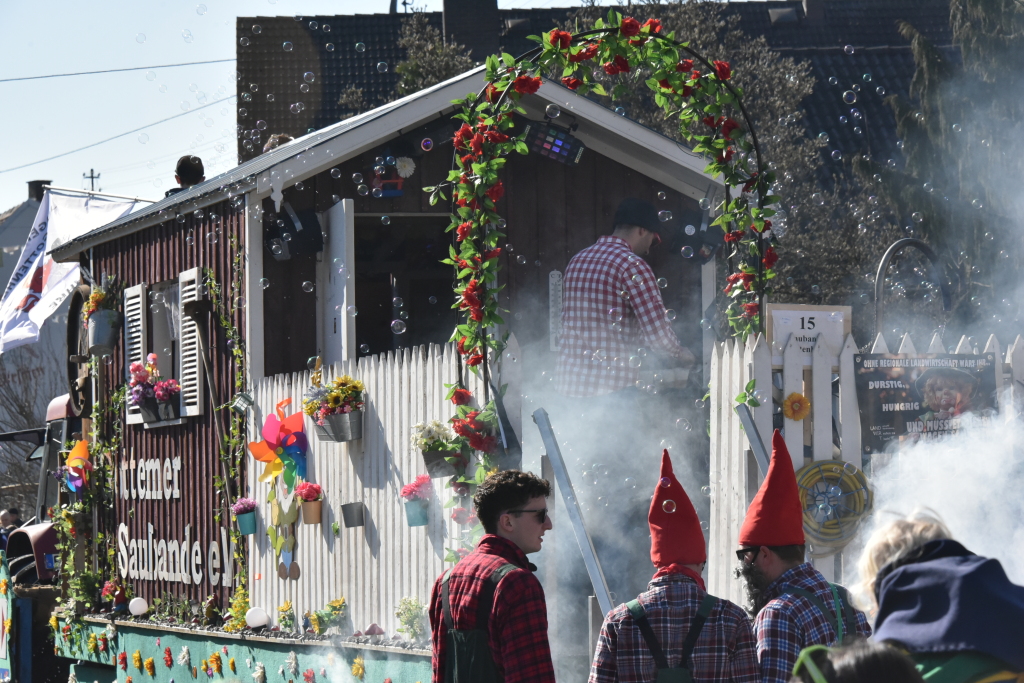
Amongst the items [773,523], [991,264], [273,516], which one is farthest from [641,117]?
[773,523]

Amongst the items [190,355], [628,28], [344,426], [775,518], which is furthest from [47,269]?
[775,518]

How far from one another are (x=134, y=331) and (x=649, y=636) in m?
9.33

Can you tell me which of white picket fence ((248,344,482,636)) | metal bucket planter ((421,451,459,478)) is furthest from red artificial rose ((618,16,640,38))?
metal bucket planter ((421,451,459,478))

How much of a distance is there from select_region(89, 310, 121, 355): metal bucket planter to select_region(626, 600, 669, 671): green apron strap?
9.53 meters

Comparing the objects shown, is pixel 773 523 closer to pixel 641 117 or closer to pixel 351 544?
pixel 351 544

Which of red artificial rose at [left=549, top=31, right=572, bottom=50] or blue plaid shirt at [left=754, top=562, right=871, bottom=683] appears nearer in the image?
blue plaid shirt at [left=754, top=562, right=871, bottom=683]

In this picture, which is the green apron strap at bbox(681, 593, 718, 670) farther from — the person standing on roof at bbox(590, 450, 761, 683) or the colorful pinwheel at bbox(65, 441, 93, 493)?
the colorful pinwheel at bbox(65, 441, 93, 493)

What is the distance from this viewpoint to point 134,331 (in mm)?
12133

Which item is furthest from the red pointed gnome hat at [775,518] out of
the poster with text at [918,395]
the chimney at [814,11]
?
the chimney at [814,11]

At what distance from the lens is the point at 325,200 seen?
10.5 metres

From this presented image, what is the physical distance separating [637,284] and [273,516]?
388 cm

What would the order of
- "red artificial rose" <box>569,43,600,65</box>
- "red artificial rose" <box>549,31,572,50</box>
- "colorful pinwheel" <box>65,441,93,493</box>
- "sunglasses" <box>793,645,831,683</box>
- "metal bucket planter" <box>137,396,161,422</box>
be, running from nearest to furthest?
"sunglasses" <box>793,645,831,683</box> → "red artificial rose" <box>549,31,572,50</box> → "red artificial rose" <box>569,43,600,65</box> → "metal bucket planter" <box>137,396,161,422</box> → "colorful pinwheel" <box>65,441,93,493</box>

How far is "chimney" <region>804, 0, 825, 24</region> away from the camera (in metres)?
27.4

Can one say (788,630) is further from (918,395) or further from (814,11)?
(814,11)
